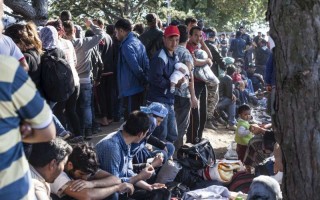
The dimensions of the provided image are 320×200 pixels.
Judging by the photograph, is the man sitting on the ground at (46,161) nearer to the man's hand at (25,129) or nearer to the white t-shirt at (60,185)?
the white t-shirt at (60,185)

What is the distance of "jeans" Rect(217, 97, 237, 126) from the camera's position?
8.81m

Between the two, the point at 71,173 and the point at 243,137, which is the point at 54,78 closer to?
the point at 71,173

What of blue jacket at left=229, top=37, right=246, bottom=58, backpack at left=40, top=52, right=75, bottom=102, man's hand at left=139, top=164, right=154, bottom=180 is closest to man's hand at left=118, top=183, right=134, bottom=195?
man's hand at left=139, top=164, right=154, bottom=180

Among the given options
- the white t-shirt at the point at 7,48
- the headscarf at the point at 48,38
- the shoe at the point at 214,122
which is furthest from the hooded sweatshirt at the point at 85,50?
the shoe at the point at 214,122

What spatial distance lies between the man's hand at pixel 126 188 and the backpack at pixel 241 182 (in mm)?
1389

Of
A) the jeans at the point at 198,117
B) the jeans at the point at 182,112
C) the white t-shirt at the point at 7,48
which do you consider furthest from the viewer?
the jeans at the point at 198,117

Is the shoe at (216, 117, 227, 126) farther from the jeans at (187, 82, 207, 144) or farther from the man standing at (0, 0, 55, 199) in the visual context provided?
the man standing at (0, 0, 55, 199)

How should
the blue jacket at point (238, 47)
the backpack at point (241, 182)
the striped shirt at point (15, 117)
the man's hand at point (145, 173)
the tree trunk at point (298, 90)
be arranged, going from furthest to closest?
the blue jacket at point (238, 47)
the backpack at point (241, 182)
the man's hand at point (145, 173)
the tree trunk at point (298, 90)
the striped shirt at point (15, 117)

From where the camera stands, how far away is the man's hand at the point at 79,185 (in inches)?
139

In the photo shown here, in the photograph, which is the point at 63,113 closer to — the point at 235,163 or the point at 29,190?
the point at 235,163

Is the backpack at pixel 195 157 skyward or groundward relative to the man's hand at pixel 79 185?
groundward

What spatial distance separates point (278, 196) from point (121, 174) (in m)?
1.37

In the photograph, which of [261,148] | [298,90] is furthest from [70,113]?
[298,90]

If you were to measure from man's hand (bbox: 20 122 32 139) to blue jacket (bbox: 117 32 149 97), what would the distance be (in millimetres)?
4152
